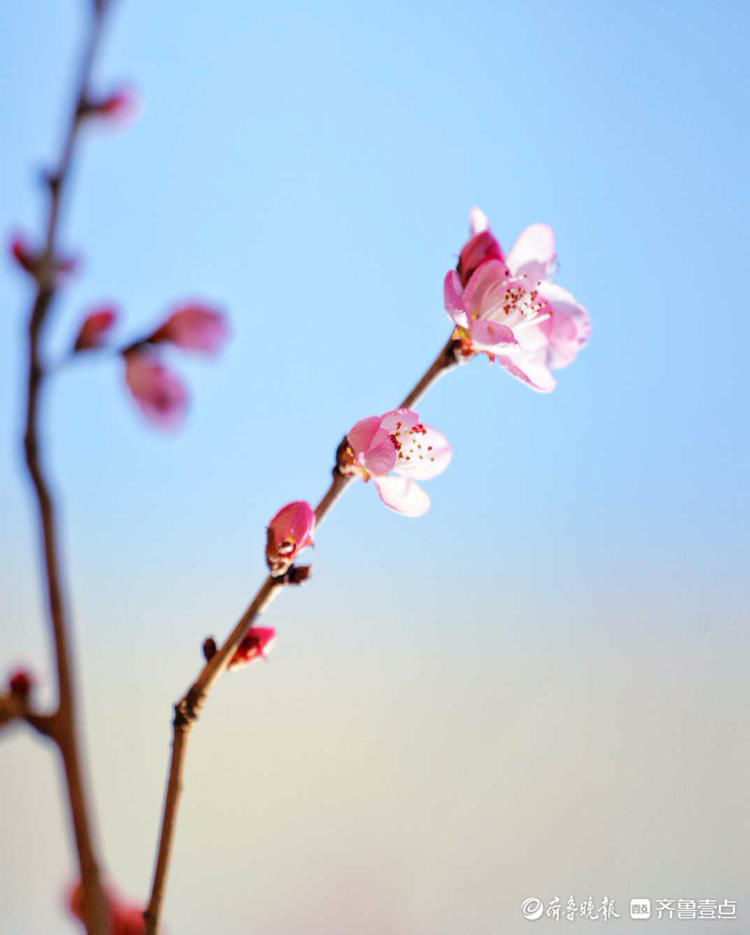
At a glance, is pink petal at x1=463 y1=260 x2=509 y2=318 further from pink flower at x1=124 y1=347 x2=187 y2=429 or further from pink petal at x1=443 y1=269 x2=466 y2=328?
pink flower at x1=124 y1=347 x2=187 y2=429

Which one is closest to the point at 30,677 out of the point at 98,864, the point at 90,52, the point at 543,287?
the point at 98,864

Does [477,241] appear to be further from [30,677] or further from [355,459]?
[30,677]

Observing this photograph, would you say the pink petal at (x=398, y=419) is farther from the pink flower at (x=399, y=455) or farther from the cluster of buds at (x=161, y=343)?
the cluster of buds at (x=161, y=343)

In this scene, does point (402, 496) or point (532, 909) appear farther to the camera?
point (532, 909)

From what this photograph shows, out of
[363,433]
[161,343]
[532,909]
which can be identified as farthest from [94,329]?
[532,909]

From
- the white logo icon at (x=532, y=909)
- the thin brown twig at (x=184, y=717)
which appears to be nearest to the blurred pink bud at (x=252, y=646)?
the thin brown twig at (x=184, y=717)

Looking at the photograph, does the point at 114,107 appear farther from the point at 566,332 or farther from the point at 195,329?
the point at 566,332

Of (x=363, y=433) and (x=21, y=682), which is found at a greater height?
(x=363, y=433)
